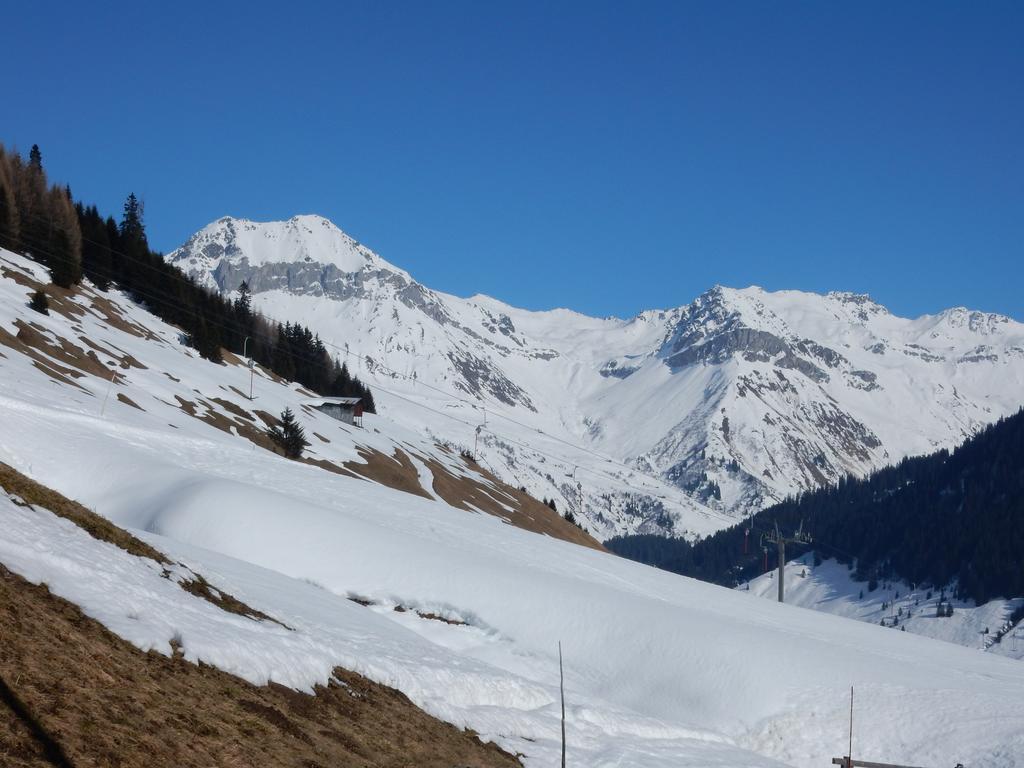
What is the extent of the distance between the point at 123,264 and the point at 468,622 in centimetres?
10924

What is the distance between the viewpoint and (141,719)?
12211 millimetres

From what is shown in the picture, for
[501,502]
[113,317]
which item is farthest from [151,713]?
[501,502]

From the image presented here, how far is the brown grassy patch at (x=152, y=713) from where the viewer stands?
11070 millimetres

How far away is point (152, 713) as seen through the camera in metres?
12.6

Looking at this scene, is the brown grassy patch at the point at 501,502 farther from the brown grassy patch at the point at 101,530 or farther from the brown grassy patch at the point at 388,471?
the brown grassy patch at the point at 101,530

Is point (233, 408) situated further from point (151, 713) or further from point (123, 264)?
point (151, 713)

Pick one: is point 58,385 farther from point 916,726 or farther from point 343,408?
point 343,408

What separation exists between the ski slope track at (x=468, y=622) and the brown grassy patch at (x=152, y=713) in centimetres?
70

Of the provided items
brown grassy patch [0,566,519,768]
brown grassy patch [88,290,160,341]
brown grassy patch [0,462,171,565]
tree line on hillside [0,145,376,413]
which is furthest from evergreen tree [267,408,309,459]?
brown grassy patch [0,566,519,768]

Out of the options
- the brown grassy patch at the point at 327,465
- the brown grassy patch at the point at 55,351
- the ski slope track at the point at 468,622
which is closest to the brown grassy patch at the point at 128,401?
the brown grassy patch at the point at 55,351

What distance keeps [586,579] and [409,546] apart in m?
9.40

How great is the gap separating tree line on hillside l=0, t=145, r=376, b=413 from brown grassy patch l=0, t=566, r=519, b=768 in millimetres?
96223

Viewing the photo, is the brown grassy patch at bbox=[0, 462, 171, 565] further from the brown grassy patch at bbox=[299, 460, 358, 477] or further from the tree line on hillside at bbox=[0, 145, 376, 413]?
the tree line on hillside at bbox=[0, 145, 376, 413]

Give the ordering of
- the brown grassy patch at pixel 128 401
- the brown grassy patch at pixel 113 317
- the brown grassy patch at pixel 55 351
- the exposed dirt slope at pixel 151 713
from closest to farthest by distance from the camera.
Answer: the exposed dirt slope at pixel 151 713 → the brown grassy patch at pixel 128 401 → the brown grassy patch at pixel 55 351 → the brown grassy patch at pixel 113 317
